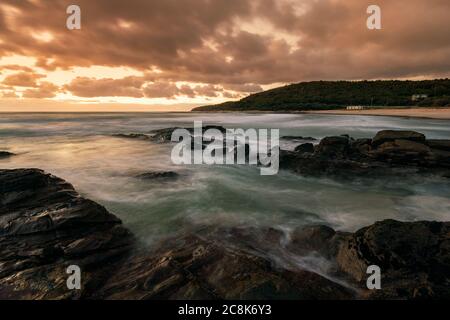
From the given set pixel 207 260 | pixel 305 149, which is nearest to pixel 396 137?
pixel 305 149

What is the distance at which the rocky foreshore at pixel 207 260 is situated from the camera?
13.6ft

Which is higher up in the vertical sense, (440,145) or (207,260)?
(440,145)

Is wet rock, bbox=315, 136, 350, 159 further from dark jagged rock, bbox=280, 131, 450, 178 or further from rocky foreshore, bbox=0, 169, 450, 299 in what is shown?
rocky foreshore, bbox=0, 169, 450, 299

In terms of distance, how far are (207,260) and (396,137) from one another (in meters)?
11.6

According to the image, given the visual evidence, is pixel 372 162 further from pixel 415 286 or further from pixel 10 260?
pixel 10 260

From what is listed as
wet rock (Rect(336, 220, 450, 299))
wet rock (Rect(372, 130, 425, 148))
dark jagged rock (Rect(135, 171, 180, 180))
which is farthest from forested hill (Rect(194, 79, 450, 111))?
wet rock (Rect(336, 220, 450, 299))

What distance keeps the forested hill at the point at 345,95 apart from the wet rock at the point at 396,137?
65253mm

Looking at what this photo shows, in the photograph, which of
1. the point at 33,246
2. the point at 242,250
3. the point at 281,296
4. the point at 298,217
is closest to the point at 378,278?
the point at 281,296

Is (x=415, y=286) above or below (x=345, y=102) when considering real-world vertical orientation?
below

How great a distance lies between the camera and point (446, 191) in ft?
32.1

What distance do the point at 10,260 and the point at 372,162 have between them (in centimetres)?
1251

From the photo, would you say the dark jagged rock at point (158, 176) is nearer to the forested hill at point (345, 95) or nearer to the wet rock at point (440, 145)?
the wet rock at point (440, 145)

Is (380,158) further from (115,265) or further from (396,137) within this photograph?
(115,265)

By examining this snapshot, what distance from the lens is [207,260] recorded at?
484cm
